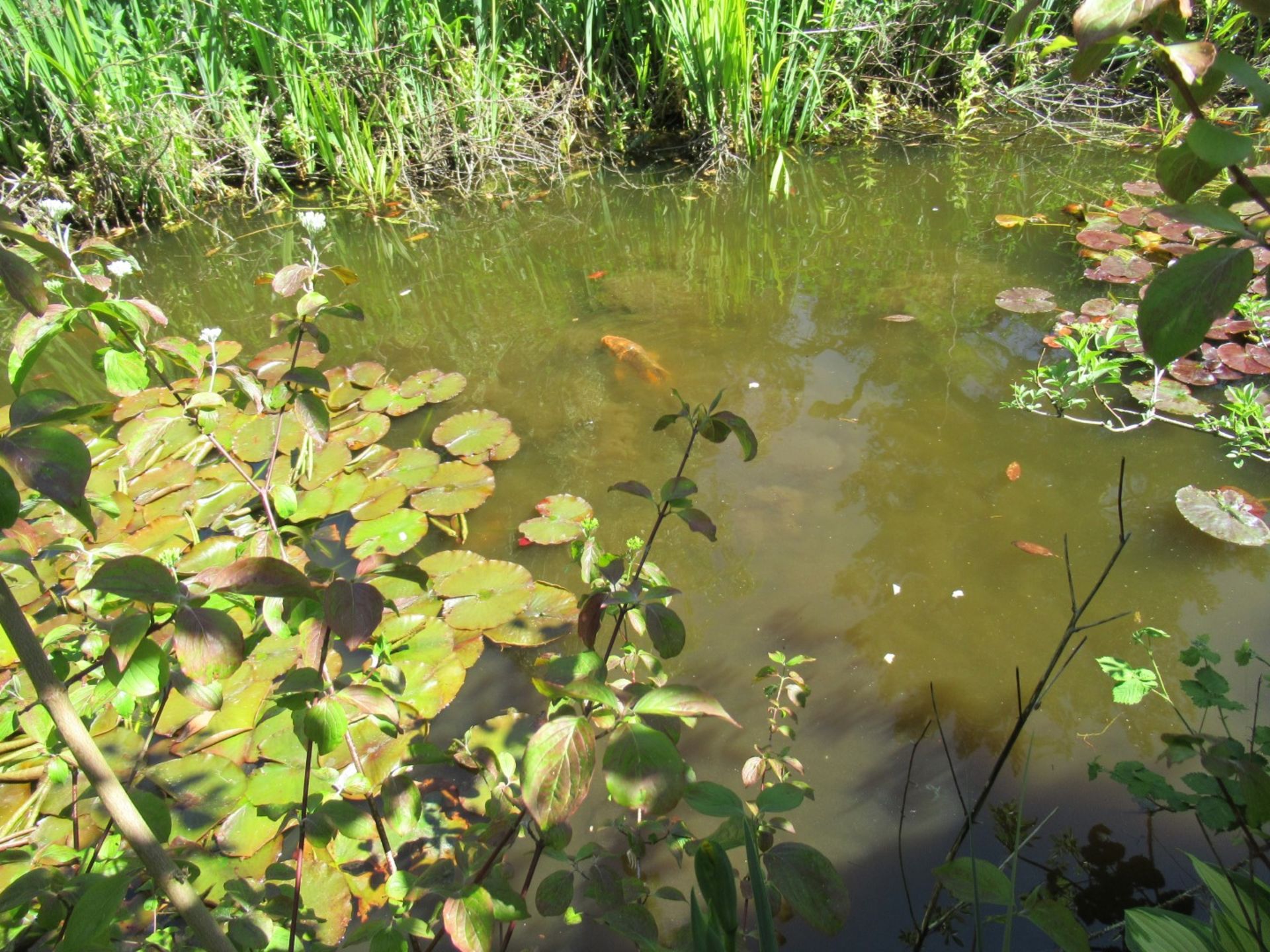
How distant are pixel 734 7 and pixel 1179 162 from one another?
383 centimetres

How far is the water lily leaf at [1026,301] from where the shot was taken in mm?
2643

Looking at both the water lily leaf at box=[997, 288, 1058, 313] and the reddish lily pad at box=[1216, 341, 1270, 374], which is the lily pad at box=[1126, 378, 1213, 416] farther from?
the water lily leaf at box=[997, 288, 1058, 313]

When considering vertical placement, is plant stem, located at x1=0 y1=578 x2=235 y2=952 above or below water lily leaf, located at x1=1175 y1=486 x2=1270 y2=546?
above

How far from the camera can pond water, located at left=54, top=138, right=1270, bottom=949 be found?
1.48 meters

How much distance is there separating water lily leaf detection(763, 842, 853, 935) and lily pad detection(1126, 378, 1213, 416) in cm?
190

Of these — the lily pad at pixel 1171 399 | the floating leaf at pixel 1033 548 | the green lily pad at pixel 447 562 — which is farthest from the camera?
the lily pad at pixel 1171 399

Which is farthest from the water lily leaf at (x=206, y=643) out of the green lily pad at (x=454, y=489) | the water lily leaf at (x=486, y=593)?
the green lily pad at (x=454, y=489)

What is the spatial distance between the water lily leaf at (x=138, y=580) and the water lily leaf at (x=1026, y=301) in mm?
2685

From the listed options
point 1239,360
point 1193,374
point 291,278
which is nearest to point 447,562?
point 291,278

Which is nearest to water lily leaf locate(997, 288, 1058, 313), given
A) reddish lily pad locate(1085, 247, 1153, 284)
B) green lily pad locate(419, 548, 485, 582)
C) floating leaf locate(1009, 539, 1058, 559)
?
reddish lily pad locate(1085, 247, 1153, 284)

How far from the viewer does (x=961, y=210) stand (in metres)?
3.55

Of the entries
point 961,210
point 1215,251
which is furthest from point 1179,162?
point 961,210

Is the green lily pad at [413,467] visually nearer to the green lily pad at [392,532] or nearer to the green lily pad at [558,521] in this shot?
the green lily pad at [392,532]

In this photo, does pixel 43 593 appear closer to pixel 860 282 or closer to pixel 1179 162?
pixel 1179 162
